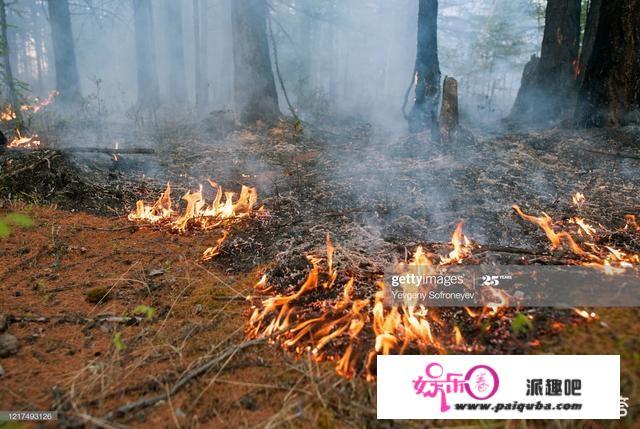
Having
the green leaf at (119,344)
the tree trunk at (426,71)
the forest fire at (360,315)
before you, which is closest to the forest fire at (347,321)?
the forest fire at (360,315)

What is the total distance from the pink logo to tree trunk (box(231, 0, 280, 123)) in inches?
367

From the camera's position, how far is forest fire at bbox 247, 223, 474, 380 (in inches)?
108

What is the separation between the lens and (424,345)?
2.73 meters

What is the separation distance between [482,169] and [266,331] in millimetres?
5481

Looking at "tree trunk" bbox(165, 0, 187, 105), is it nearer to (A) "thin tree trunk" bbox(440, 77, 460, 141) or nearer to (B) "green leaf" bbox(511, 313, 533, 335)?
(A) "thin tree trunk" bbox(440, 77, 460, 141)

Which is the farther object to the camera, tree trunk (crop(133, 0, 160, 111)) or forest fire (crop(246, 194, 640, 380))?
tree trunk (crop(133, 0, 160, 111))

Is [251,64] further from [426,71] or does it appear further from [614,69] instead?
[614,69]

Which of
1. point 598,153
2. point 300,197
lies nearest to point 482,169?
point 598,153

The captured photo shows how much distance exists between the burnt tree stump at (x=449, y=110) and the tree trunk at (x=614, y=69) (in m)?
2.99

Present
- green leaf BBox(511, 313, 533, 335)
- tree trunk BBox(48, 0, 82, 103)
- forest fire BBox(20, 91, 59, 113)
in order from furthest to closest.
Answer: tree trunk BBox(48, 0, 82, 103)
forest fire BBox(20, 91, 59, 113)
green leaf BBox(511, 313, 533, 335)

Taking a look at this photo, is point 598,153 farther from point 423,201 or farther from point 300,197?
point 300,197

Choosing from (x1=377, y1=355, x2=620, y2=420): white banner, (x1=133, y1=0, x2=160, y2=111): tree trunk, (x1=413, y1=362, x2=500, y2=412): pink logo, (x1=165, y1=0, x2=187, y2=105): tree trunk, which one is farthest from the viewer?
(x1=165, y1=0, x2=187, y2=105): tree trunk

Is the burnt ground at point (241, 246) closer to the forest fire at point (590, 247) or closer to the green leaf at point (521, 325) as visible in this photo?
the green leaf at point (521, 325)

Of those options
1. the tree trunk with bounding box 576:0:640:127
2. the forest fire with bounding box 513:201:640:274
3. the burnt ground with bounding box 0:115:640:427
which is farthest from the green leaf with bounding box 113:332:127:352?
the tree trunk with bounding box 576:0:640:127
